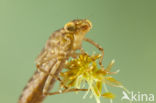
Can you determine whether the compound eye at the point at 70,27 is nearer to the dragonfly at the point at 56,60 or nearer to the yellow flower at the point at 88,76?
the dragonfly at the point at 56,60

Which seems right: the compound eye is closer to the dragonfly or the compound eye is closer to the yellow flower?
the dragonfly

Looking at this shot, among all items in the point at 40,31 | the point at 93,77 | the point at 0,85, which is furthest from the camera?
the point at 40,31

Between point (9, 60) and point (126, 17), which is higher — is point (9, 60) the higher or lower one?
the lower one

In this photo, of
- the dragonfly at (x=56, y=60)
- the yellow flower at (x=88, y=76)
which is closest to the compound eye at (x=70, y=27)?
the dragonfly at (x=56, y=60)

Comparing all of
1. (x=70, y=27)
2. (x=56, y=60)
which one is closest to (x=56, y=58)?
(x=56, y=60)

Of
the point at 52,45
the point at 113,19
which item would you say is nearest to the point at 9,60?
the point at 52,45

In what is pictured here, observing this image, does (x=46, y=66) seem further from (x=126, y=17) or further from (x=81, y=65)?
(x=126, y=17)

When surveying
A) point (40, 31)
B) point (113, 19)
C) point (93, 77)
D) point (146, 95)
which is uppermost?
point (113, 19)

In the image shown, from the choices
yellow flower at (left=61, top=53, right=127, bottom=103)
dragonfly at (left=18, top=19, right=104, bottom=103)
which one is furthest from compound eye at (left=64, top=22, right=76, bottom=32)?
yellow flower at (left=61, top=53, right=127, bottom=103)
